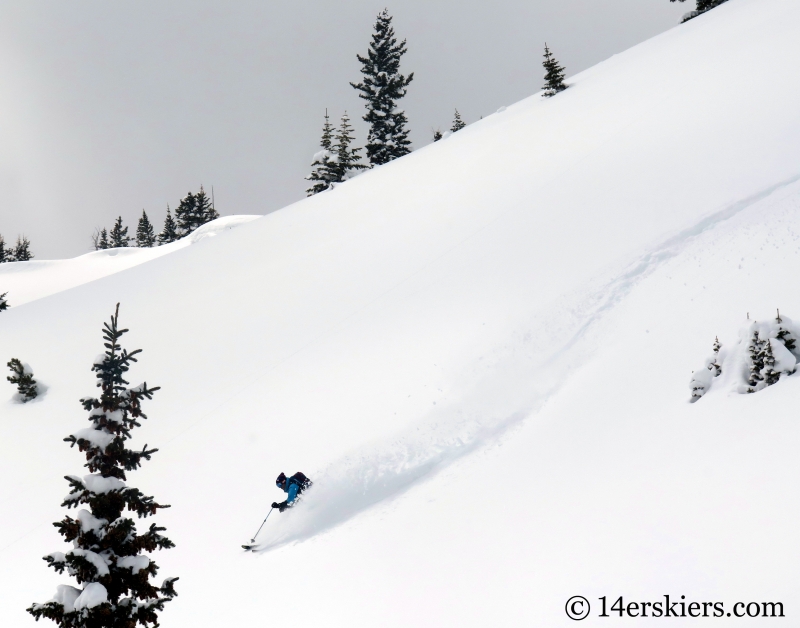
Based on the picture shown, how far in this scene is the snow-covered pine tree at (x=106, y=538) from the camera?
536 cm

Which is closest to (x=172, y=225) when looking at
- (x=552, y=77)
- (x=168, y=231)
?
(x=168, y=231)

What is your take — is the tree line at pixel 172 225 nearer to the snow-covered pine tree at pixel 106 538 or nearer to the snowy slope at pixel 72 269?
the snowy slope at pixel 72 269

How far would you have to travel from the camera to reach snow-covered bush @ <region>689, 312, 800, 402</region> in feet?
23.5

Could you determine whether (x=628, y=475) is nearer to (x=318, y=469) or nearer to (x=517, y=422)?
(x=517, y=422)

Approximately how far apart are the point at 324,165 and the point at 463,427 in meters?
39.8

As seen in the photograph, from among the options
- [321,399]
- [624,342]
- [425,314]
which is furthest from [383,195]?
[624,342]

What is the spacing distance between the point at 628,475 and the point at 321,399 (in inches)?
335

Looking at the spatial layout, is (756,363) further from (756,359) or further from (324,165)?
(324,165)

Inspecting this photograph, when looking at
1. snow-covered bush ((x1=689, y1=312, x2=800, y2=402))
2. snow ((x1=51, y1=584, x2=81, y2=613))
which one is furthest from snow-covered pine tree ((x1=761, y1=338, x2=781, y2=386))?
snow ((x1=51, y1=584, x2=81, y2=613))

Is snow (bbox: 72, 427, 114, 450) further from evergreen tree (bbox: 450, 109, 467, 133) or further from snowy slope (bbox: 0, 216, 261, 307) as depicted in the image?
evergreen tree (bbox: 450, 109, 467, 133)

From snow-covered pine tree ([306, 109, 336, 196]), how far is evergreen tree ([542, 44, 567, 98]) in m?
19.6

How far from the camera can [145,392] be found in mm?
5953

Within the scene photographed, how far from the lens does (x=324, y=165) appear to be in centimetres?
4731

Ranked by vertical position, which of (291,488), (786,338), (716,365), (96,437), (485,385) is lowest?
(291,488)
